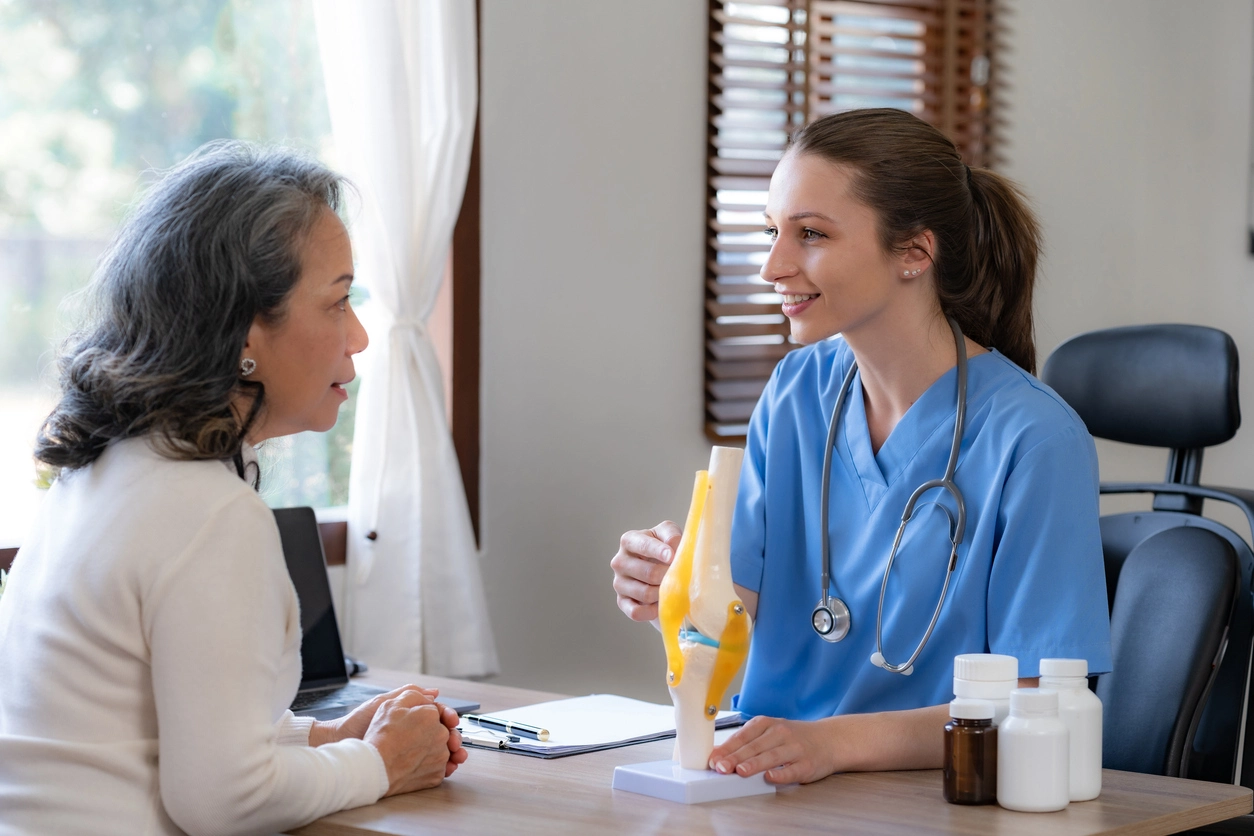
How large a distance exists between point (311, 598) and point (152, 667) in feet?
2.96

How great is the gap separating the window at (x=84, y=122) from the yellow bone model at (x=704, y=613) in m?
1.15

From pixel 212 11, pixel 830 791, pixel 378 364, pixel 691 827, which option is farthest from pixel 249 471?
pixel 212 11

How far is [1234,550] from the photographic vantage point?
75.2 inches

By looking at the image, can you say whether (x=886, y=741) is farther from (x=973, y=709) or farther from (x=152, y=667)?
(x=152, y=667)

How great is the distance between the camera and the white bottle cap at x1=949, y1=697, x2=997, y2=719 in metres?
1.27

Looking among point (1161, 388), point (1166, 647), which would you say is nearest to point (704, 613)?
point (1166, 647)

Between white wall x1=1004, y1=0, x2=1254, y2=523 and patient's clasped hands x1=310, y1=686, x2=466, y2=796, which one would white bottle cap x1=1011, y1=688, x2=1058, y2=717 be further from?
white wall x1=1004, y1=0, x2=1254, y2=523

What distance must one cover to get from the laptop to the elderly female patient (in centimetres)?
50

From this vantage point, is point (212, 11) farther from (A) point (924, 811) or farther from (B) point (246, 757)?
(A) point (924, 811)

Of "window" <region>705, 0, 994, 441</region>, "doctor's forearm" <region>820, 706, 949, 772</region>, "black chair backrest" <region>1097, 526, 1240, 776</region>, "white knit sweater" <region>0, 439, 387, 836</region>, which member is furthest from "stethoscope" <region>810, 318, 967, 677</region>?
"window" <region>705, 0, 994, 441</region>

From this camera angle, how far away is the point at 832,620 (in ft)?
5.65

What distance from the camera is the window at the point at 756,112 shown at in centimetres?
310

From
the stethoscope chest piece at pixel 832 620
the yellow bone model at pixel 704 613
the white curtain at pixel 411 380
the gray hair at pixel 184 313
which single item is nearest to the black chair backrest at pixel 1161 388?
the stethoscope chest piece at pixel 832 620

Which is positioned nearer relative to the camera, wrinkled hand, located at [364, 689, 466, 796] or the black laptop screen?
wrinkled hand, located at [364, 689, 466, 796]
